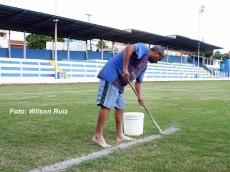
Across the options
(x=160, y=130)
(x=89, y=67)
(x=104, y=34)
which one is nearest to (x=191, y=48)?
(x=104, y=34)

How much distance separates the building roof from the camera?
28.0 metres

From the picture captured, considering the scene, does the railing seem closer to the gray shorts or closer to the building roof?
the building roof

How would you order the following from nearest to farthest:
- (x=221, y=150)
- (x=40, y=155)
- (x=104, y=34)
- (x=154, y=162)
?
(x=154, y=162)
(x=40, y=155)
(x=221, y=150)
(x=104, y=34)

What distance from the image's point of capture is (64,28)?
1339 inches

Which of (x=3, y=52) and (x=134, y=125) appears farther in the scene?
(x=3, y=52)

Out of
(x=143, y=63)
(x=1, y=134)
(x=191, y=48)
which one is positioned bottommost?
(x=1, y=134)

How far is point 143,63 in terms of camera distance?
4664mm

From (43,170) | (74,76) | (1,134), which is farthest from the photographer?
(74,76)

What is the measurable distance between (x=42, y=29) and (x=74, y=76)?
23.0ft

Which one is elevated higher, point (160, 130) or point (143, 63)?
point (143, 63)

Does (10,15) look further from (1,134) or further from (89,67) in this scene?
(1,134)

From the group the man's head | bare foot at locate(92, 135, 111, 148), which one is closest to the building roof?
the man's head

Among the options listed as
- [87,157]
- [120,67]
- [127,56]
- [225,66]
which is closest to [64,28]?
[120,67]

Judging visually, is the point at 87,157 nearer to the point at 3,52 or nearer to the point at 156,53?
the point at 156,53
